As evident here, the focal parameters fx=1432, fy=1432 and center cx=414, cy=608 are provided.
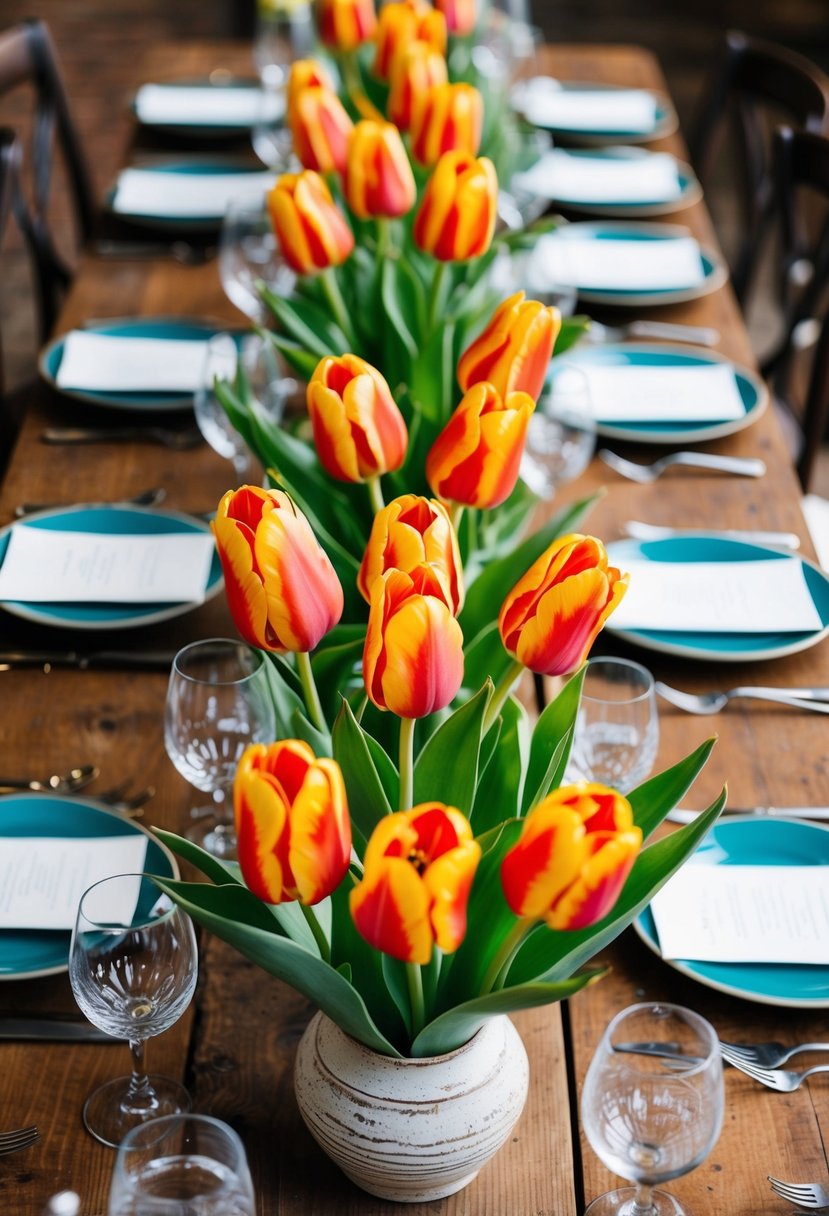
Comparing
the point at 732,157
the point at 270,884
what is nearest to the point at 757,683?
the point at 270,884

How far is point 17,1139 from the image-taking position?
97 cm

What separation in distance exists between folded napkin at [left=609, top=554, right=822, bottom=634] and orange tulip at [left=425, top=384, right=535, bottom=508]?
0.45 meters

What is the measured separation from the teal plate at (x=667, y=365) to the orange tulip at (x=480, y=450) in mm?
791

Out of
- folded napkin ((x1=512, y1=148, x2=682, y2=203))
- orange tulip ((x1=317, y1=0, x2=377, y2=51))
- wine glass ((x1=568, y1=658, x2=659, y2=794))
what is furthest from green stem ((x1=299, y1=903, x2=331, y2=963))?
folded napkin ((x1=512, y1=148, x2=682, y2=203))

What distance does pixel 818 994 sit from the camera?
3.54ft

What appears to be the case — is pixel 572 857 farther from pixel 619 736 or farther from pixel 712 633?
pixel 712 633

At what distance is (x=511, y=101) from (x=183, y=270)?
76 centimetres

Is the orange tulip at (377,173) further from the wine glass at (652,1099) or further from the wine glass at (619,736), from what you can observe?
the wine glass at (652,1099)

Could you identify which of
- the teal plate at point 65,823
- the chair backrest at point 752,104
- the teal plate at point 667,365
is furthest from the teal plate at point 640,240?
the teal plate at point 65,823

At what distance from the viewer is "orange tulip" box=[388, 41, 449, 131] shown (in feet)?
5.74

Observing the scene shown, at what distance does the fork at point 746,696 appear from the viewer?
4.56 ft

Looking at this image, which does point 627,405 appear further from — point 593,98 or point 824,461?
point 824,461

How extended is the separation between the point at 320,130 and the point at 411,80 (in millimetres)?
208

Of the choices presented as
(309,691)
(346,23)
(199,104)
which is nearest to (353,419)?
(309,691)
